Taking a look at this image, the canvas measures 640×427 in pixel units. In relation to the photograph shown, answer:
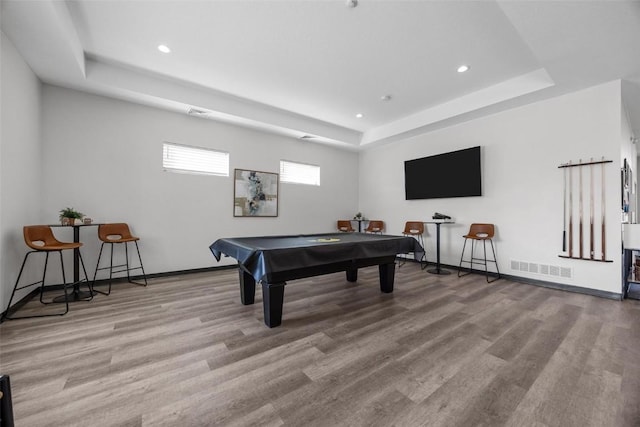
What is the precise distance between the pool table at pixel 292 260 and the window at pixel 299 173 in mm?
2765

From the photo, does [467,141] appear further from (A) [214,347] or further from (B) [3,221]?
(B) [3,221]

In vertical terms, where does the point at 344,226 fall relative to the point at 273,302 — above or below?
above

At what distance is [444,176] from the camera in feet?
16.8

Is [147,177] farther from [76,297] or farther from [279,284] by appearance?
[279,284]

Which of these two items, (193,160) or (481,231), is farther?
(193,160)

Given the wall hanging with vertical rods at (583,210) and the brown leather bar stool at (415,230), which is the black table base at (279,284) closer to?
the brown leather bar stool at (415,230)

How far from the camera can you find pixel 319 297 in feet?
10.6

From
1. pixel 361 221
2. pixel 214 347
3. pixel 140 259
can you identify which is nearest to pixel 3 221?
pixel 140 259

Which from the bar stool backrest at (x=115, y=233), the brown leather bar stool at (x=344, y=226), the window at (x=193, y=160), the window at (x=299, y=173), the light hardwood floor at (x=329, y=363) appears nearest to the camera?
the light hardwood floor at (x=329, y=363)

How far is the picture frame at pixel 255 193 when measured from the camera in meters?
5.09

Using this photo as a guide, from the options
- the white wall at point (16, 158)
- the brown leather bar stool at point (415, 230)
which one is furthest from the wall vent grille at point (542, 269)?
the white wall at point (16, 158)

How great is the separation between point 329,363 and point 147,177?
4120mm

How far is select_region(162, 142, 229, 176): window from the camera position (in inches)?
173

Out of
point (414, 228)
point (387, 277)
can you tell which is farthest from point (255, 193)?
point (414, 228)
